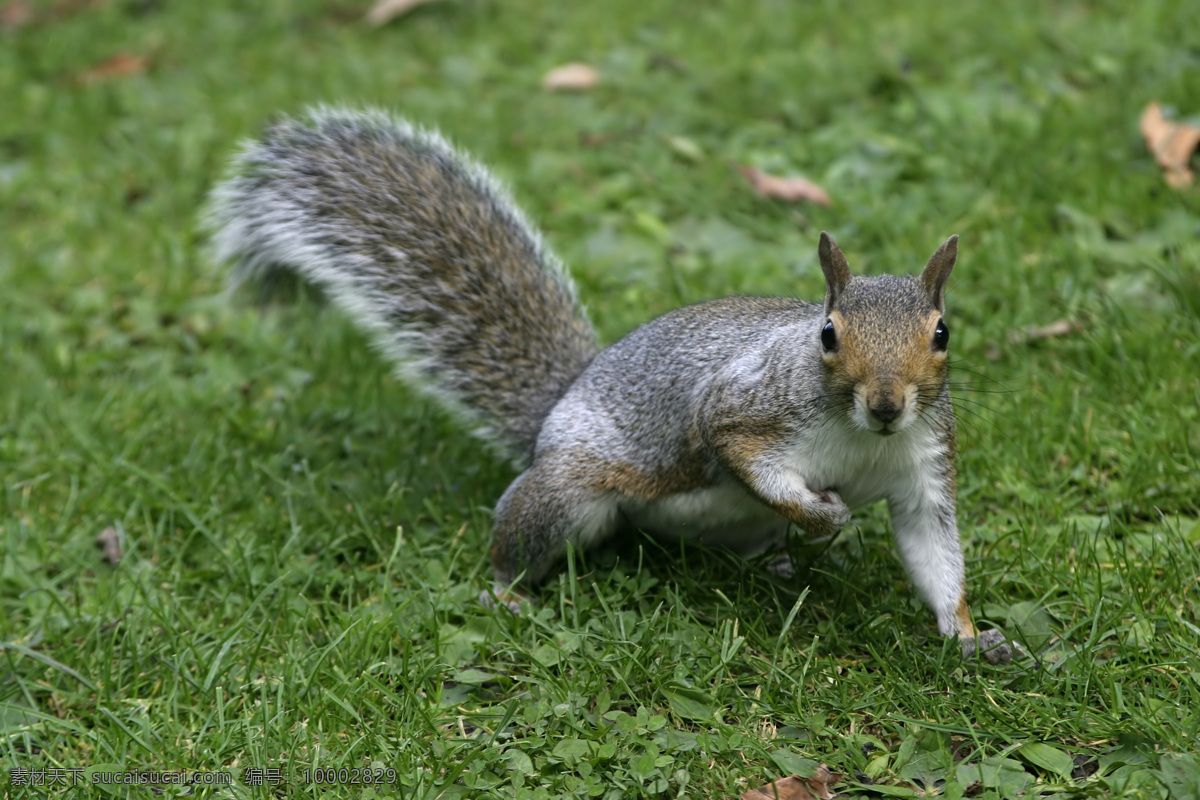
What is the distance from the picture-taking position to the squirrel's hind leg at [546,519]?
245 cm

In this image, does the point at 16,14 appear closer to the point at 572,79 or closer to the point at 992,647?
the point at 572,79

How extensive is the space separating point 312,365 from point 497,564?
43.4 inches

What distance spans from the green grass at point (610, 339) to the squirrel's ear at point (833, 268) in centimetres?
58

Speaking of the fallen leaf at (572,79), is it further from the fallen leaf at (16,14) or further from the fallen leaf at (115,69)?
the fallen leaf at (16,14)

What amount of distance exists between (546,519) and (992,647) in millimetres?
856

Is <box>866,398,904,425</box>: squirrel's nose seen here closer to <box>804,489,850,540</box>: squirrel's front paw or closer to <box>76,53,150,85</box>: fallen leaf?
<box>804,489,850,540</box>: squirrel's front paw

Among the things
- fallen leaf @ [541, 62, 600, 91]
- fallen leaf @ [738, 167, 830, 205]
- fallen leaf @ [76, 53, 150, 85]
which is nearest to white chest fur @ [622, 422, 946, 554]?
fallen leaf @ [738, 167, 830, 205]

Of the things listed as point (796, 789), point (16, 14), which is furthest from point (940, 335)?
point (16, 14)

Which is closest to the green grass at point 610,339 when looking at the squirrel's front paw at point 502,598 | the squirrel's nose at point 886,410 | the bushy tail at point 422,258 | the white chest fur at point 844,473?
the squirrel's front paw at point 502,598

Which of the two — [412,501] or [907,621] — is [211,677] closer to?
[412,501]

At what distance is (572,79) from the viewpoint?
4.52 meters

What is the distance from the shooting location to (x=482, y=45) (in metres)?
4.85

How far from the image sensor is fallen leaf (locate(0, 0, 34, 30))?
523 centimetres

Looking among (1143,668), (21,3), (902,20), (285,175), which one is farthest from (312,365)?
(21,3)
